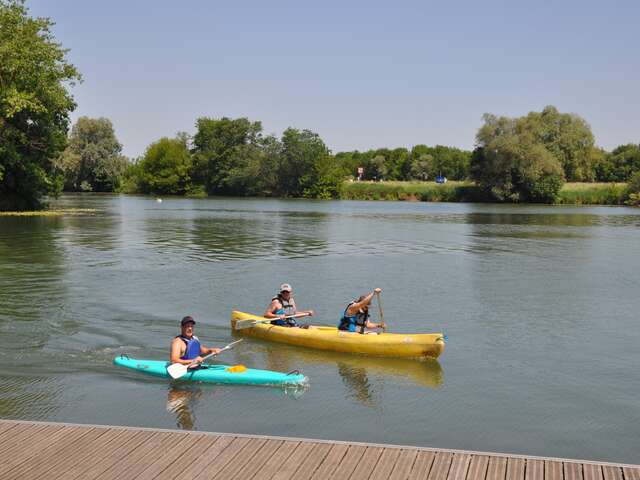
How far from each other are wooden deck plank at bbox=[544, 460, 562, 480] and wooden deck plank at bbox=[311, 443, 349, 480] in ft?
7.51

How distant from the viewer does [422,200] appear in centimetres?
11231

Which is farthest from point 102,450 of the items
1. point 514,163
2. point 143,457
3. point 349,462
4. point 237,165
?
point 237,165

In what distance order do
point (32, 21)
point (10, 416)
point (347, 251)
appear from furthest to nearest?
point (32, 21) → point (347, 251) → point (10, 416)

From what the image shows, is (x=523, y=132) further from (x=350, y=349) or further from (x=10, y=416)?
(x=10, y=416)

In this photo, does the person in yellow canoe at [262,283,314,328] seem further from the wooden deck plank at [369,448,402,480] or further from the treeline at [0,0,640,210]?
the treeline at [0,0,640,210]

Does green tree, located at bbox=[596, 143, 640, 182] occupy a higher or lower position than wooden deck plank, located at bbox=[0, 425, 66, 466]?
higher

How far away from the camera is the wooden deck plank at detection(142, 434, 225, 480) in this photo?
311 inches

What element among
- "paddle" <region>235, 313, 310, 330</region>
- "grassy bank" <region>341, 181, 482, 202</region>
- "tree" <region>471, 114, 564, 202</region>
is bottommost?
"paddle" <region>235, 313, 310, 330</region>

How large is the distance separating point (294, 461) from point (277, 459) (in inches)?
8.1

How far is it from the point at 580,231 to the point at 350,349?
39.6m

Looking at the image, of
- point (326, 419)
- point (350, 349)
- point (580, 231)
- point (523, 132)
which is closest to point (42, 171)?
point (580, 231)

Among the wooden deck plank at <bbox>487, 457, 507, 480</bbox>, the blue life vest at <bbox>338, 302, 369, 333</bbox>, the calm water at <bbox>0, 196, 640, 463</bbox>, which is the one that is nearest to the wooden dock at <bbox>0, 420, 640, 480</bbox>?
the wooden deck plank at <bbox>487, 457, 507, 480</bbox>

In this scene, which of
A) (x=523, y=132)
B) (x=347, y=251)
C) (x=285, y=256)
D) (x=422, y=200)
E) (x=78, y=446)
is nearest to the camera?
(x=78, y=446)

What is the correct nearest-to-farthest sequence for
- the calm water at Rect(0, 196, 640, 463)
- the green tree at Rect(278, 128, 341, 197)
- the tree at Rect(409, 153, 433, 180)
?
the calm water at Rect(0, 196, 640, 463) → the green tree at Rect(278, 128, 341, 197) → the tree at Rect(409, 153, 433, 180)
